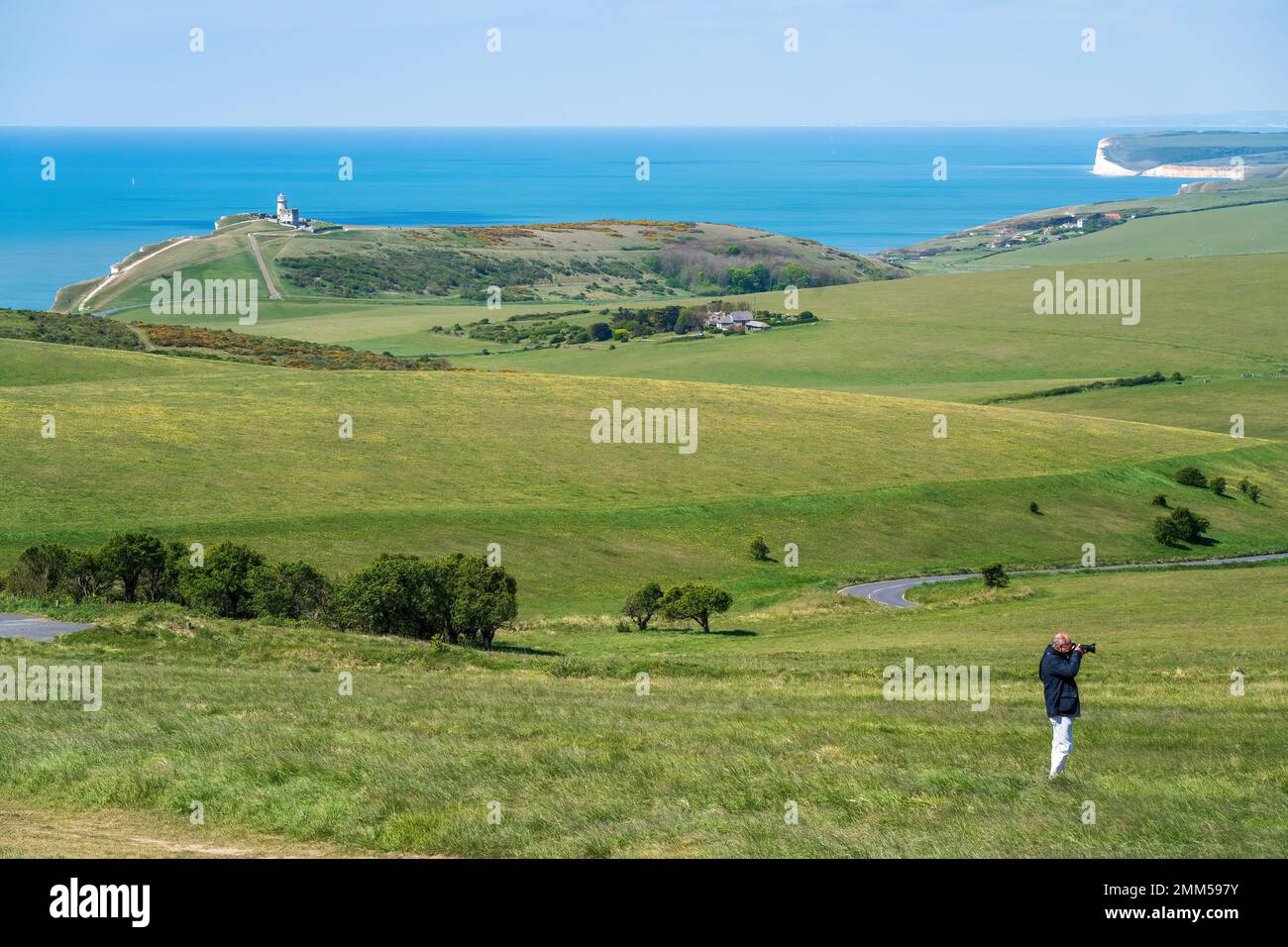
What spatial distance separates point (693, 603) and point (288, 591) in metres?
16.1

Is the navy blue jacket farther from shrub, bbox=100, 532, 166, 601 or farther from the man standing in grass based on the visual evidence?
shrub, bbox=100, 532, 166, 601

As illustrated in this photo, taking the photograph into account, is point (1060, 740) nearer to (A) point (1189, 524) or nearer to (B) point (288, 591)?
(B) point (288, 591)

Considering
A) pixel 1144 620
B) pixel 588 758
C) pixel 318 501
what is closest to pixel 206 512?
pixel 318 501

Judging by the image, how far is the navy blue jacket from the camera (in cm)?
1792

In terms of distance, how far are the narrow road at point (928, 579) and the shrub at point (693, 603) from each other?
8.59 meters

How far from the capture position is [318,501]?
66.0 meters

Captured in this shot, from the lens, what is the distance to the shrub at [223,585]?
4359cm

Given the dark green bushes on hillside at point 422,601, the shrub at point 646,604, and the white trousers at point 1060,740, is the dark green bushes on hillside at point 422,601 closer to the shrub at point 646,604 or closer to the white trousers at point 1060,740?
the shrub at point 646,604

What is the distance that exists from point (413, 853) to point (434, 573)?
1156 inches

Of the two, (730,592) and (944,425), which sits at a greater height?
(944,425)

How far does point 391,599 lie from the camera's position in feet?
140

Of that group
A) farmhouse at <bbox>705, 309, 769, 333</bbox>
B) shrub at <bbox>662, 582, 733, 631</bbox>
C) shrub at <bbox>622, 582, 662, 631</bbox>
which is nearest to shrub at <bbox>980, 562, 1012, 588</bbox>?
shrub at <bbox>662, 582, 733, 631</bbox>

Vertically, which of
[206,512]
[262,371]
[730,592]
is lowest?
[730,592]

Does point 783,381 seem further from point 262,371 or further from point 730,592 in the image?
point 730,592
